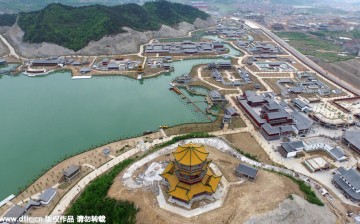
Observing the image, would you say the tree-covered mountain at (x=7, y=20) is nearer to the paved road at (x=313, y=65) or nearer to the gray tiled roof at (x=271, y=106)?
the gray tiled roof at (x=271, y=106)

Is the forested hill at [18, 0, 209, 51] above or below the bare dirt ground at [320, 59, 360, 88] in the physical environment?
above

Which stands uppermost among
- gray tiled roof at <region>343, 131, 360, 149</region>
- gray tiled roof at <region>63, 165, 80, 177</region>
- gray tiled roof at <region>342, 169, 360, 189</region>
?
gray tiled roof at <region>63, 165, 80, 177</region>

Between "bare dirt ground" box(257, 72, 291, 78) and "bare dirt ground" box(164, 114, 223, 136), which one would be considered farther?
"bare dirt ground" box(257, 72, 291, 78)

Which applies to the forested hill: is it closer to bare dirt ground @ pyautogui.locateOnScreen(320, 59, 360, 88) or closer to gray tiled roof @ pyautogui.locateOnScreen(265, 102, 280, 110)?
gray tiled roof @ pyautogui.locateOnScreen(265, 102, 280, 110)

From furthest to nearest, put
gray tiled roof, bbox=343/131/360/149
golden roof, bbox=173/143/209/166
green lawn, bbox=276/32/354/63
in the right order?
green lawn, bbox=276/32/354/63, gray tiled roof, bbox=343/131/360/149, golden roof, bbox=173/143/209/166

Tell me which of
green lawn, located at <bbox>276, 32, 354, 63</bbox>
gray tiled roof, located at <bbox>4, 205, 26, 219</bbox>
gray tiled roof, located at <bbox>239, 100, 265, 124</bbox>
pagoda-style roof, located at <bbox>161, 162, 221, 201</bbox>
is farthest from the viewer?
green lawn, located at <bbox>276, 32, 354, 63</bbox>

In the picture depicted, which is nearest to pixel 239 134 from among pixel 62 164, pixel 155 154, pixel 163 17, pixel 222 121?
pixel 222 121

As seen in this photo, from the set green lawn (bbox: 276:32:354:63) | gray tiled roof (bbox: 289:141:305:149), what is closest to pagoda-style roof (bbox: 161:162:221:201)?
gray tiled roof (bbox: 289:141:305:149)

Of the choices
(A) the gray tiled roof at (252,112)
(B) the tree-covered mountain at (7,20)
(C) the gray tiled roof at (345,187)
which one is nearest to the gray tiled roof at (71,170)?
(A) the gray tiled roof at (252,112)
